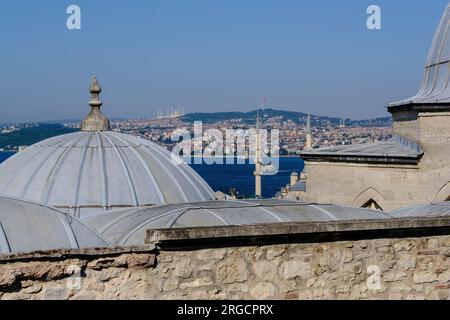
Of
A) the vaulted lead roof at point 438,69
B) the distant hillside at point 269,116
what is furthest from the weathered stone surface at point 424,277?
the distant hillside at point 269,116

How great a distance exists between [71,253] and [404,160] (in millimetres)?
11217

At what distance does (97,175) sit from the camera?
39.9 ft

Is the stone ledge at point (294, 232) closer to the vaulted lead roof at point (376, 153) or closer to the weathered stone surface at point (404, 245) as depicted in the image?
the weathered stone surface at point (404, 245)

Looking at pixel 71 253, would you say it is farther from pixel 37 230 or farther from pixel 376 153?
pixel 376 153

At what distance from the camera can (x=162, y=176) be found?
1262 centimetres

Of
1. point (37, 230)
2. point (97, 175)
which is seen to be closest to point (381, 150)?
point (97, 175)

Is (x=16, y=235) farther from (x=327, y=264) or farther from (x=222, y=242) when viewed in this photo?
(x=327, y=264)

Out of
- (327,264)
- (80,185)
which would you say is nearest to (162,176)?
(80,185)

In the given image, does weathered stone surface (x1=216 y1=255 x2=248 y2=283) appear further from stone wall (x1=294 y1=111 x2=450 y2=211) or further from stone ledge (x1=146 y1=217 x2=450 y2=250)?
stone wall (x1=294 y1=111 x2=450 y2=211)

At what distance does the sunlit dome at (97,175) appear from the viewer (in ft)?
39.0

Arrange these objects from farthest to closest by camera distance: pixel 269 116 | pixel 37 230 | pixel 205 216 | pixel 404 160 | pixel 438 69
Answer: pixel 269 116 < pixel 438 69 < pixel 404 160 < pixel 205 216 < pixel 37 230

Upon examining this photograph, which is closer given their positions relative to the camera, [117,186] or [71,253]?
[71,253]

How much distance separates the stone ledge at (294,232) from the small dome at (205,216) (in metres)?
0.72

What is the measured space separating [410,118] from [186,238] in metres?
11.6
